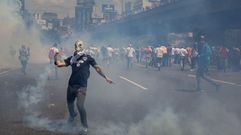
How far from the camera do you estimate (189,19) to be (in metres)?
50.9

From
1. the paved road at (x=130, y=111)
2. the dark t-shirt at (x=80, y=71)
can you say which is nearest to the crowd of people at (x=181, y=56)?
the paved road at (x=130, y=111)

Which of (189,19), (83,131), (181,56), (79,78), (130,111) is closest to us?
(83,131)

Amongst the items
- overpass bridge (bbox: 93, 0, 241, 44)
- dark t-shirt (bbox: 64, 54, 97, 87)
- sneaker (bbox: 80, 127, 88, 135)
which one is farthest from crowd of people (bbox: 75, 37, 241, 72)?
sneaker (bbox: 80, 127, 88, 135)

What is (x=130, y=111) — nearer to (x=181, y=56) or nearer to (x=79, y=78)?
(x=79, y=78)

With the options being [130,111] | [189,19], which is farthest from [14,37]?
[130,111]

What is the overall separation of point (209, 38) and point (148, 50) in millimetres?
25032

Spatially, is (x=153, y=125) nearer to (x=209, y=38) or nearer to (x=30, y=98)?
(x=30, y=98)

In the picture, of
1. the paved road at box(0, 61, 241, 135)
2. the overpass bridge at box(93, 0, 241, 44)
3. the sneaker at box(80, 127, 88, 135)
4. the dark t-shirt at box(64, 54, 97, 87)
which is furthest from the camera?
the overpass bridge at box(93, 0, 241, 44)

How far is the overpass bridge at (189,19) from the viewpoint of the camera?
4125 cm

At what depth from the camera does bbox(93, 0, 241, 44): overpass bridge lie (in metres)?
41.2

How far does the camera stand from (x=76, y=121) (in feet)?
30.7

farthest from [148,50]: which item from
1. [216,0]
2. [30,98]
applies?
[30,98]

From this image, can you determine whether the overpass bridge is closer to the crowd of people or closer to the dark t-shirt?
the crowd of people

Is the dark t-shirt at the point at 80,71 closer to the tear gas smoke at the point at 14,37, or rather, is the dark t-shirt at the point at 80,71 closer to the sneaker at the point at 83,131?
Answer: the sneaker at the point at 83,131
